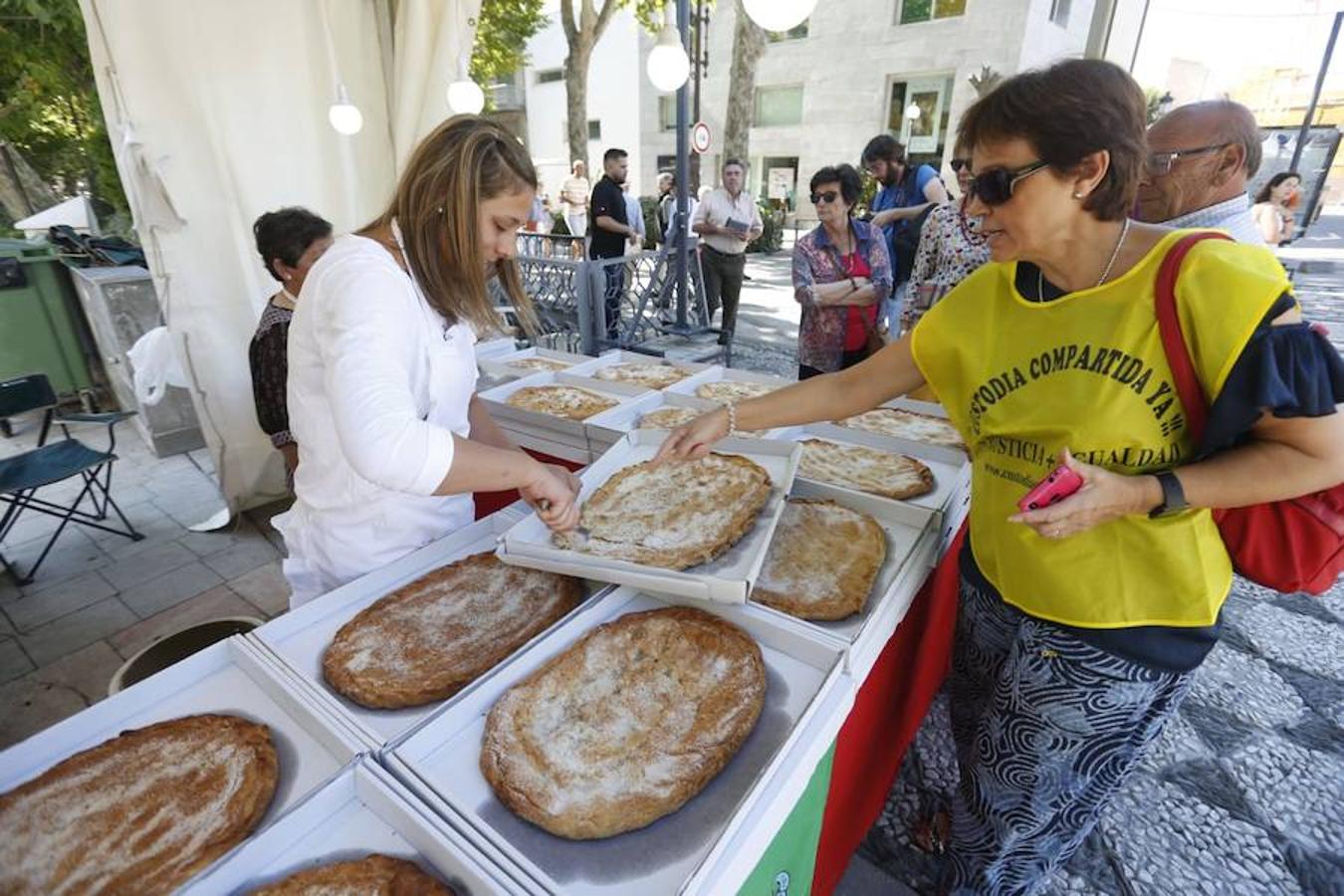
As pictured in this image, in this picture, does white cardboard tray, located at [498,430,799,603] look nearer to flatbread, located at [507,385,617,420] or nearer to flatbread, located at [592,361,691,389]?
flatbread, located at [507,385,617,420]

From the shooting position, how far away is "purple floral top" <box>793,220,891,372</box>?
3938 millimetres

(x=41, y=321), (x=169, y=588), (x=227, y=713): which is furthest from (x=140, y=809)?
(x=41, y=321)

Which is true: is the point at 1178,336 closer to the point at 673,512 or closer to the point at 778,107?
the point at 673,512

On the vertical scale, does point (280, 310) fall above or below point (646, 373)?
above

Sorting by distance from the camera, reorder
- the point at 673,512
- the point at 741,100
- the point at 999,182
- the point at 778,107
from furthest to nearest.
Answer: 1. the point at 778,107
2. the point at 741,100
3. the point at 673,512
4. the point at 999,182

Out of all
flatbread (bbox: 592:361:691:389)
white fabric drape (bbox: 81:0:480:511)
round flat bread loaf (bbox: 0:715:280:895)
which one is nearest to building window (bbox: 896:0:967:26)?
white fabric drape (bbox: 81:0:480:511)

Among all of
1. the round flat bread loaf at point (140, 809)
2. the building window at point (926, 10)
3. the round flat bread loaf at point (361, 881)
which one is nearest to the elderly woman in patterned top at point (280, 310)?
the round flat bread loaf at point (140, 809)

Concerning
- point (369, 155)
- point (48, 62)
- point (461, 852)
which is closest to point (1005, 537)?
point (461, 852)

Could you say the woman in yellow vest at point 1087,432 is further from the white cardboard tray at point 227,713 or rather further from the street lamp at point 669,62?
the street lamp at point 669,62

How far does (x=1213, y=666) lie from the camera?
2918 millimetres

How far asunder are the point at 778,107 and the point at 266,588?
79.5ft

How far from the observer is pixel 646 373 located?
130 inches

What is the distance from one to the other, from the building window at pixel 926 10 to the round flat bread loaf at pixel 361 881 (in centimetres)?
2343

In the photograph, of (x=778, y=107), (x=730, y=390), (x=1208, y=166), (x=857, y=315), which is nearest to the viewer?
(x=1208, y=166)
